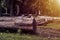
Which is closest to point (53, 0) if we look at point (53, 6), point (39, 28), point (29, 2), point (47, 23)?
point (53, 6)

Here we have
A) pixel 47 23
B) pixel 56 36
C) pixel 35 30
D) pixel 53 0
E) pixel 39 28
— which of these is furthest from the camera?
pixel 53 0

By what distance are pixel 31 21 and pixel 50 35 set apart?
4.89ft

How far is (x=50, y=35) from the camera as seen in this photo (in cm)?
953

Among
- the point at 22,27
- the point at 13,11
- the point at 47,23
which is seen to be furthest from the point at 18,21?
the point at 13,11

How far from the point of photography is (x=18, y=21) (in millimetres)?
10680

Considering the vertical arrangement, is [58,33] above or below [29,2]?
below

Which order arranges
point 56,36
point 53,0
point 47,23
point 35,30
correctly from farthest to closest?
1. point 53,0
2. point 47,23
3. point 35,30
4. point 56,36

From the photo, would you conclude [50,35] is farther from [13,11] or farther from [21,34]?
[13,11]

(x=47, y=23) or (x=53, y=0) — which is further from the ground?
(x=53, y=0)

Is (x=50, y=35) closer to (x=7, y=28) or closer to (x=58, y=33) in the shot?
(x=58, y=33)

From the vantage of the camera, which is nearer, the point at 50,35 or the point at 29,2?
the point at 50,35

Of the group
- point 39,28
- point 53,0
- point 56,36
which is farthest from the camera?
point 53,0

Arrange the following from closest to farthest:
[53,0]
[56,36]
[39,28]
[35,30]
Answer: [56,36]
[35,30]
[39,28]
[53,0]

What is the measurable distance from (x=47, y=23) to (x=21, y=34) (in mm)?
2420
